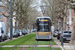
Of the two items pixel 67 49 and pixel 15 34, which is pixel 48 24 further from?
pixel 15 34

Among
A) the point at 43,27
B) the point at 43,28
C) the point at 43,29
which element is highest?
the point at 43,27

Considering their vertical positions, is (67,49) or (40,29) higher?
(40,29)

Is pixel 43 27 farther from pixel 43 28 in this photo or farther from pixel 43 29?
pixel 43 29

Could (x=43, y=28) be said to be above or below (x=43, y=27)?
below

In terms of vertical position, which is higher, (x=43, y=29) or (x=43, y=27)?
(x=43, y=27)

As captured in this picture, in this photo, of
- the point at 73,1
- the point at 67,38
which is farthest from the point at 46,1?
the point at 73,1

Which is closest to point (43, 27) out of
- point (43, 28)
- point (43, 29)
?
point (43, 28)

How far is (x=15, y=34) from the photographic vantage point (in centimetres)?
A: 4444

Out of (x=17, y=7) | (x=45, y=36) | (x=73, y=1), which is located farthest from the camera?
(x=17, y=7)

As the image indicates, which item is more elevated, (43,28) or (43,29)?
(43,28)

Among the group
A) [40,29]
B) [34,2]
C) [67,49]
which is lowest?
[67,49]

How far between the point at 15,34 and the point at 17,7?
11.5 metres

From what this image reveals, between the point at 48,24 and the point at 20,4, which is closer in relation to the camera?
the point at 48,24

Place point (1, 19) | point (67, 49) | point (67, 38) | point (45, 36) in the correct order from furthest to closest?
point (1, 19), point (45, 36), point (67, 38), point (67, 49)
